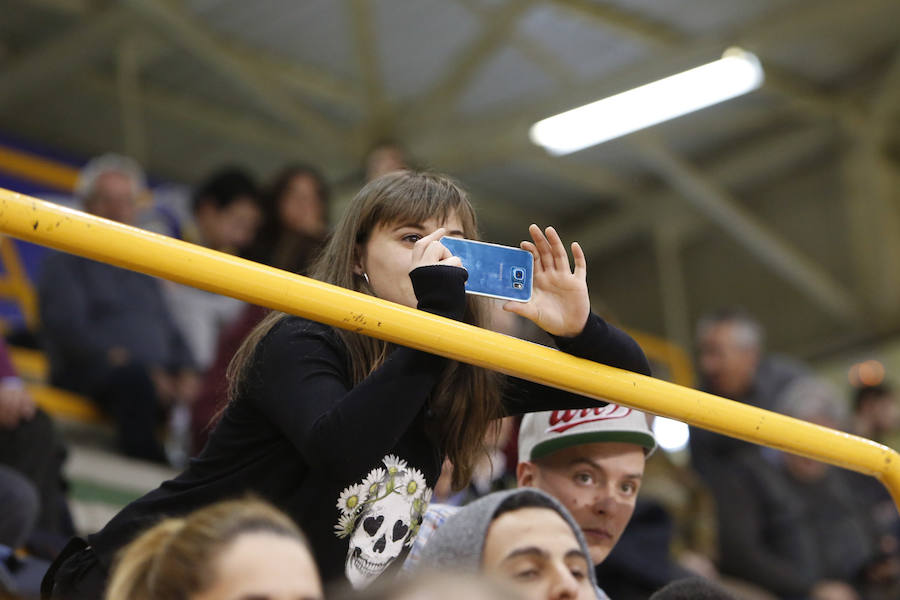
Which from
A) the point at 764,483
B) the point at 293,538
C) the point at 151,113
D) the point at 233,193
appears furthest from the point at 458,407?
the point at 151,113

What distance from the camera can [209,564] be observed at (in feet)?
4.79

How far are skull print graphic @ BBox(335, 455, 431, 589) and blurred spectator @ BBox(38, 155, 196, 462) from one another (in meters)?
2.87

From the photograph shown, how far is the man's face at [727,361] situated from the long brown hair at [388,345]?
153 inches

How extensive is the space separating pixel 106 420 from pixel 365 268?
2964 mm

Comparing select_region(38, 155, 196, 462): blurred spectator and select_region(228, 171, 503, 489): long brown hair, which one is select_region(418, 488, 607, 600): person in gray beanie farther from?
select_region(38, 155, 196, 462): blurred spectator

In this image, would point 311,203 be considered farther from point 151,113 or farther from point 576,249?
point 151,113

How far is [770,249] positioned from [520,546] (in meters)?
8.69

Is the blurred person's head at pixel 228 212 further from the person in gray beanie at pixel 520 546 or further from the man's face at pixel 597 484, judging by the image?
the person in gray beanie at pixel 520 546

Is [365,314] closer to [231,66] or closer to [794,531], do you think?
[794,531]

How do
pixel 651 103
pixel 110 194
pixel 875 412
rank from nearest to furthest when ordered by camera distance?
pixel 110 194, pixel 875 412, pixel 651 103

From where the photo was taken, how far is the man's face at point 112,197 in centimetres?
477

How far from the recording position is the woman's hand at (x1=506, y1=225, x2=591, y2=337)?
6.44 ft

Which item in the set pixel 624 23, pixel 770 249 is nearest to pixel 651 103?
pixel 624 23

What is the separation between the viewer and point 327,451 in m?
1.78
